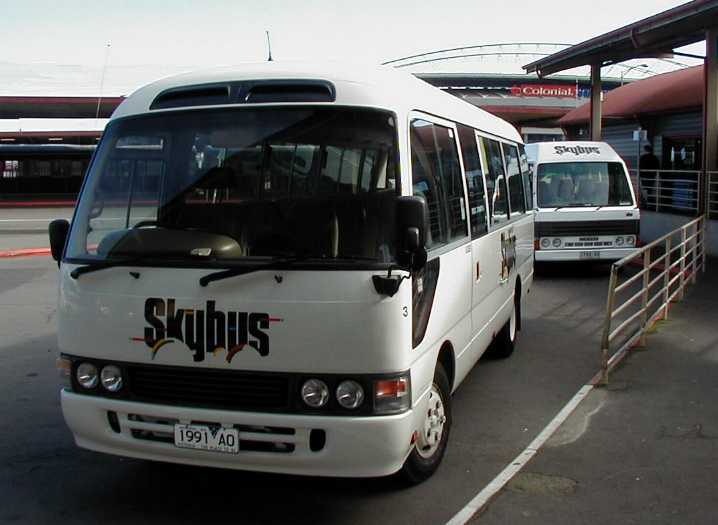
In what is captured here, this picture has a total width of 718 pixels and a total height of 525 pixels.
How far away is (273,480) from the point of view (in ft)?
16.7

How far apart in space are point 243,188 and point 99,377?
1315 mm

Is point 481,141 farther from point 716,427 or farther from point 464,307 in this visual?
point 716,427

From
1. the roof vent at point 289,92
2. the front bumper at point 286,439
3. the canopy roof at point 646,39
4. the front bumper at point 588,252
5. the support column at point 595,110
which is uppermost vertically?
the canopy roof at point 646,39

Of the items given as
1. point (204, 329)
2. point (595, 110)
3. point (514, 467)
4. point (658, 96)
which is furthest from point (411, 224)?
point (658, 96)

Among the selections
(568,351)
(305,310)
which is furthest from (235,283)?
(568,351)

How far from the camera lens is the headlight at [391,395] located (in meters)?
4.09

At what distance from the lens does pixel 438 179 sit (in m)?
5.12

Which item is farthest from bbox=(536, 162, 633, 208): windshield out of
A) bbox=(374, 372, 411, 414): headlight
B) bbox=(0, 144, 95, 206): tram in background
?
bbox=(0, 144, 95, 206): tram in background

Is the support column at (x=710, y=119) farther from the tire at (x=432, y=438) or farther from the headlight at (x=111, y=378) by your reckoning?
the headlight at (x=111, y=378)

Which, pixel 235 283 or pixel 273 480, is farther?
pixel 273 480

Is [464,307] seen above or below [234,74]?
below

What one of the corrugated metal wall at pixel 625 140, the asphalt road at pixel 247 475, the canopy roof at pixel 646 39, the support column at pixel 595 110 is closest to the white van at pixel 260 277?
the asphalt road at pixel 247 475

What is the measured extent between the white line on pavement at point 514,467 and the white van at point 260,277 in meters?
0.40

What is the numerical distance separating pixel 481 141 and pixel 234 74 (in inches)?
112
